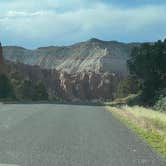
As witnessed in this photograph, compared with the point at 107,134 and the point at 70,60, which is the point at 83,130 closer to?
the point at 107,134

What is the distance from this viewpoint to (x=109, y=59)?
615ft

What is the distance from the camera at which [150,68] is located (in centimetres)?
7188

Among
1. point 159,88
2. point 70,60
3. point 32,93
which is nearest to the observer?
point 159,88

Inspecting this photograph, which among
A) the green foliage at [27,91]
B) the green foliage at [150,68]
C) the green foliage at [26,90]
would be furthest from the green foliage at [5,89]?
the green foliage at [150,68]

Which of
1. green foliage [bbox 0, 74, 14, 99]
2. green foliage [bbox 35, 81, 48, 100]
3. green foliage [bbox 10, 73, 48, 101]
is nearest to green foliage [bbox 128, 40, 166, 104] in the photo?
green foliage [bbox 0, 74, 14, 99]

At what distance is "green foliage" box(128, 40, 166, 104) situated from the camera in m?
71.7

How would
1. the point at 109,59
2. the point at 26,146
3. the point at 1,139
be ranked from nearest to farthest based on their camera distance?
the point at 26,146, the point at 1,139, the point at 109,59

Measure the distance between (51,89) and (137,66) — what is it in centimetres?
8235

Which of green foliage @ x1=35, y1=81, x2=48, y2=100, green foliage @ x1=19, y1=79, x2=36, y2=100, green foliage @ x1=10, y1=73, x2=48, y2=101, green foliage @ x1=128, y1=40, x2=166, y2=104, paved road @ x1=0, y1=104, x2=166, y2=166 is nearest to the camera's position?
paved road @ x1=0, y1=104, x2=166, y2=166

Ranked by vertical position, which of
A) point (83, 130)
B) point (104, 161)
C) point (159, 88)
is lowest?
point (159, 88)

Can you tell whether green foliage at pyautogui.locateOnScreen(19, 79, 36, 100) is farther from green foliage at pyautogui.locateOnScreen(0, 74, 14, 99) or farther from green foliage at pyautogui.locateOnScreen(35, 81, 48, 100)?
green foliage at pyautogui.locateOnScreen(0, 74, 14, 99)

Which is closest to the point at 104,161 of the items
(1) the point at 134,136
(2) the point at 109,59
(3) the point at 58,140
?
(3) the point at 58,140

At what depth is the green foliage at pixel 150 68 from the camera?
71.7m

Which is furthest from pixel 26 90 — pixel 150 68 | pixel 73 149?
pixel 73 149
